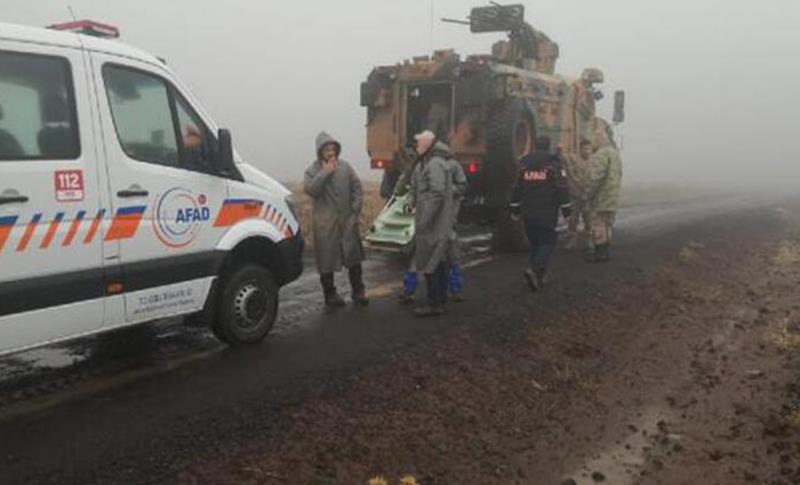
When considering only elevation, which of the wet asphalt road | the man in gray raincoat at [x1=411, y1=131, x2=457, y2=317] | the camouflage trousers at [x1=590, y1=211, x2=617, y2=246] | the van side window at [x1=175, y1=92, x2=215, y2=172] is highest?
the van side window at [x1=175, y1=92, x2=215, y2=172]

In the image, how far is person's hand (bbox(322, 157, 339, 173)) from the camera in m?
8.09

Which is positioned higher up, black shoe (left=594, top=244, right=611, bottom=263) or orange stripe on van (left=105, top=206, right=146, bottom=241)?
orange stripe on van (left=105, top=206, right=146, bottom=241)

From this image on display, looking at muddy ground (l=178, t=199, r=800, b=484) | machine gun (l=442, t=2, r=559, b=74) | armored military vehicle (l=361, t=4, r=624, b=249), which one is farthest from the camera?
machine gun (l=442, t=2, r=559, b=74)

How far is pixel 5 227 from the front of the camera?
4719 millimetres

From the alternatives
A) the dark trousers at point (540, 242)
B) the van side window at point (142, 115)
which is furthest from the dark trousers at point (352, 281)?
the van side window at point (142, 115)

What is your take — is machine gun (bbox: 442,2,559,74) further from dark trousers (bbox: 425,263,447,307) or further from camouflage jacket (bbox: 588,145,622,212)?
dark trousers (bbox: 425,263,447,307)

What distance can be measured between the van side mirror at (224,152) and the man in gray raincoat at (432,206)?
2.25 meters

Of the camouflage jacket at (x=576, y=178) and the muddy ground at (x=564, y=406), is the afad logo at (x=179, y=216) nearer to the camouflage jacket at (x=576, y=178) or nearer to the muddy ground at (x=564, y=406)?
the muddy ground at (x=564, y=406)

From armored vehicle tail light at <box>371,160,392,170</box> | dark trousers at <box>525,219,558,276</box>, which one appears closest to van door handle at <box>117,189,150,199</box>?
dark trousers at <box>525,219,558,276</box>

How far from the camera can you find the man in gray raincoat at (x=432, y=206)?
25.9ft

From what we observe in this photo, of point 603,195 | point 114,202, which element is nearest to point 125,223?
point 114,202

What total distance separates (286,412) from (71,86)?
2436 millimetres

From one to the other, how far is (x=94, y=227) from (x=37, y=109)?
2.61 feet

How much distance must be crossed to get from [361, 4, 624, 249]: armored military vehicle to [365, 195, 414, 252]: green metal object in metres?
0.01
